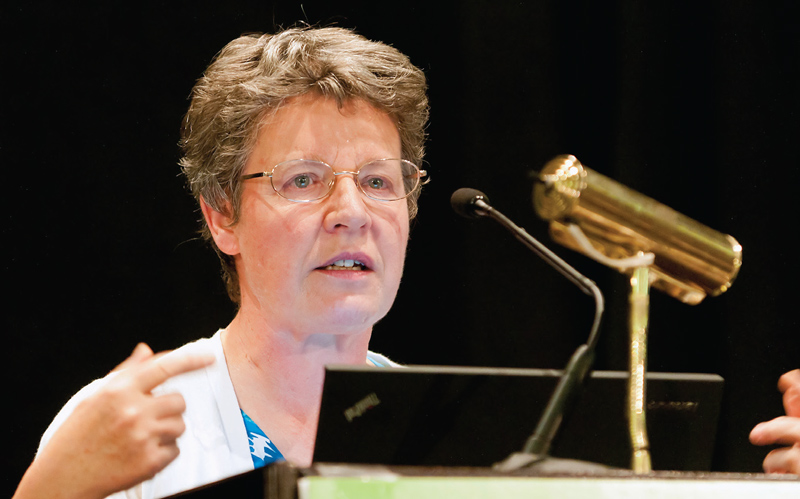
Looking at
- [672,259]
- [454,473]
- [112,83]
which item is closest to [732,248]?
[672,259]

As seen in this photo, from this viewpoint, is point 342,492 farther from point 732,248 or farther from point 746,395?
point 746,395

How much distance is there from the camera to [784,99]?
2227 millimetres

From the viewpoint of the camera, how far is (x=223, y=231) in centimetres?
177

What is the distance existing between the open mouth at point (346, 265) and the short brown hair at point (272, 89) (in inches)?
10.9

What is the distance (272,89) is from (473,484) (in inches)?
47.3

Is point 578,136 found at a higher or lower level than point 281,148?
higher

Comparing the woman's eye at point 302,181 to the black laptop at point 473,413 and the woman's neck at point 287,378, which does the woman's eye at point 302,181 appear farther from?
the black laptop at point 473,413

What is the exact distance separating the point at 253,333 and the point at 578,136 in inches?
50.6

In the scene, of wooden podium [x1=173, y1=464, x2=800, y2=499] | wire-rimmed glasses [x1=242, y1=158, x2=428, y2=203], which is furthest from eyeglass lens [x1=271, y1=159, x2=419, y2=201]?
wooden podium [x1=173, y1=464, x2=800, y2=499]

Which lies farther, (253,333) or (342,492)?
(253,333)

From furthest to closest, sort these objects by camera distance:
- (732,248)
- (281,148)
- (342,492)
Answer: (281,148), (732,248), (342,492)

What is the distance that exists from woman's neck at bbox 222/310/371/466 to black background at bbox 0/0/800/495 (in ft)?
2.02

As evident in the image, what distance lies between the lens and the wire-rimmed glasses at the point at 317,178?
1594 millimetres

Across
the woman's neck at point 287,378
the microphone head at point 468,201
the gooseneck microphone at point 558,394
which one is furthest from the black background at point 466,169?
the gooseneck microphone at point 558,394
